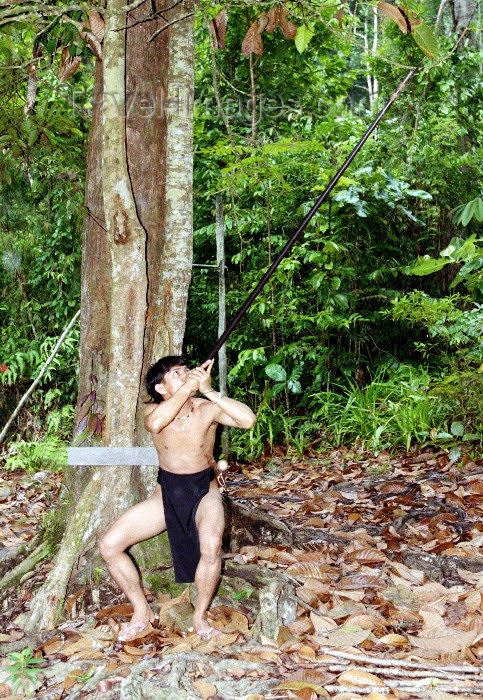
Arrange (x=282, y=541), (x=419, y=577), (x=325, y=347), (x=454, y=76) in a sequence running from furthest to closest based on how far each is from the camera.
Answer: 1. (x=454, y=76)
2. (x=325, y=347)
3. (x=282, y=541)
4. (x=419, y=577)

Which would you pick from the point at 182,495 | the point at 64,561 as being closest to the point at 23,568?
the point at 64,561

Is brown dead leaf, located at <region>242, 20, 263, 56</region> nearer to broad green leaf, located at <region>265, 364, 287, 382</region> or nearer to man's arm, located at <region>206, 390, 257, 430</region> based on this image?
man's arm, located at <region>206, 390, 257, 430</region>

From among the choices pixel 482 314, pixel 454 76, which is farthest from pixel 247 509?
pixel 454 76

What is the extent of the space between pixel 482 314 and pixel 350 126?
3403 millimetres

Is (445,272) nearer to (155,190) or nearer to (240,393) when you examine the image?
(240,393)

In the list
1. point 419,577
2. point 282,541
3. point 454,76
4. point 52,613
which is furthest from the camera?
point 454,76

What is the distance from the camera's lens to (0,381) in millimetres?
8781

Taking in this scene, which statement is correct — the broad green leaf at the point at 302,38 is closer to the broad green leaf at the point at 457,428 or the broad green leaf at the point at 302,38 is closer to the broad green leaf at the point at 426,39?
the broad green leaf at the point at 426,39

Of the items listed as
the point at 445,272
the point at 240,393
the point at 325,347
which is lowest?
the point at 240,393

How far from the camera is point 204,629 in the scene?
3506mm

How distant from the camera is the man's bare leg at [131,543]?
364cm

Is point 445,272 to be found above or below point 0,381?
above

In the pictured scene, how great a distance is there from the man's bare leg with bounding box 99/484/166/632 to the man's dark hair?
0.56 m

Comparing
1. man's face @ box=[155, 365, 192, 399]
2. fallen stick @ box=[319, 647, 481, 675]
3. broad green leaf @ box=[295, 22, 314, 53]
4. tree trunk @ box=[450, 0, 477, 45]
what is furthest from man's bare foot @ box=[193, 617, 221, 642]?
tree trunk @ box=[450, 0, 477, 45]
